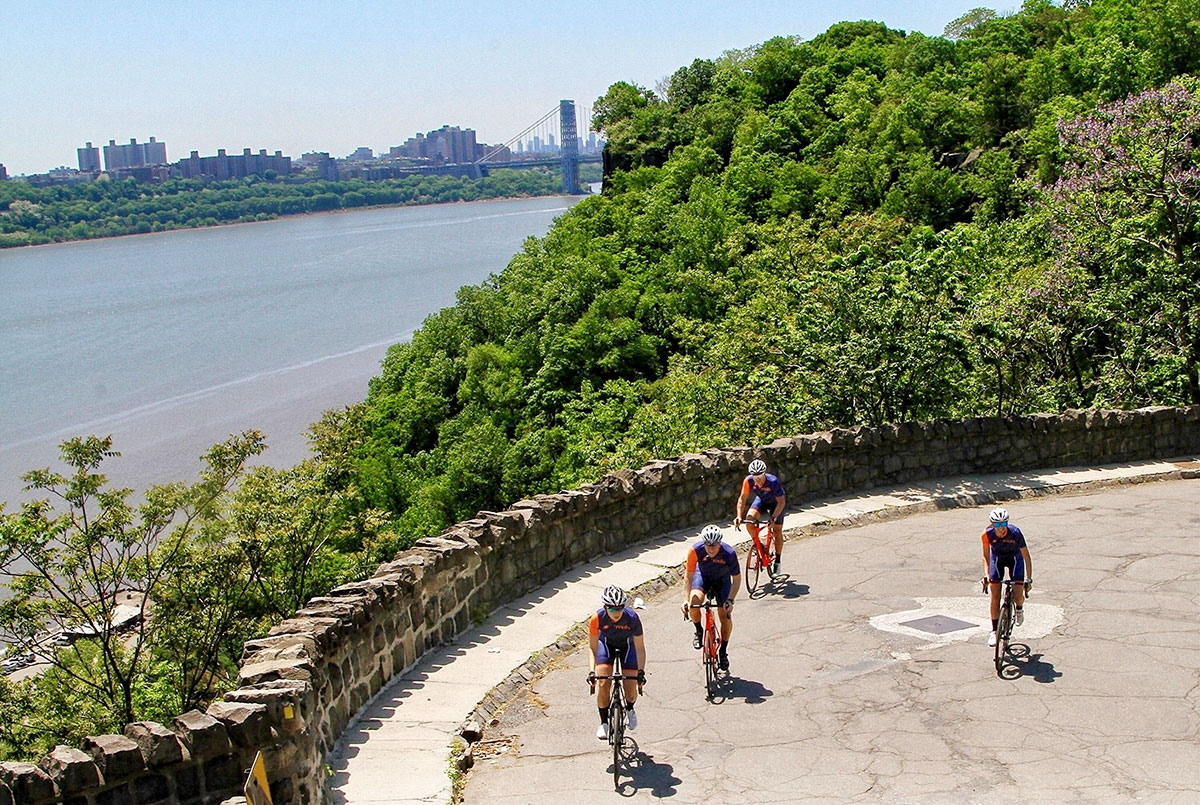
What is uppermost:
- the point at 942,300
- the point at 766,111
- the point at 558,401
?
the point at 766,111

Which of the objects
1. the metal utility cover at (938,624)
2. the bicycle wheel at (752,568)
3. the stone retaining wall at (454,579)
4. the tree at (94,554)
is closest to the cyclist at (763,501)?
the bicycle wheel at (752,568)

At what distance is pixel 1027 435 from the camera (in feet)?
68.1

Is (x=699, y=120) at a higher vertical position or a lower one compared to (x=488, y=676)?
higher

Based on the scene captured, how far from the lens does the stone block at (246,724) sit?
314 inches

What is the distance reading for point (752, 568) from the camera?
1454 centimetres

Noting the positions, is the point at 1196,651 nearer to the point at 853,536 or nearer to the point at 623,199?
the point at 853,536

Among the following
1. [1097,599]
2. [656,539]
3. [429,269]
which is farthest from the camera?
[429,269]

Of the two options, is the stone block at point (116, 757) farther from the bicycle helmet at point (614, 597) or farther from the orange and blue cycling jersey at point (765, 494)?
the orange and blue cycling jersey at point (765, 494)

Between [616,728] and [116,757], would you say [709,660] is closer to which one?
[616,728]

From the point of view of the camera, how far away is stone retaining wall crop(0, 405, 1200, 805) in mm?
7730

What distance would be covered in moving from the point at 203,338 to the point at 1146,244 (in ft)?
244

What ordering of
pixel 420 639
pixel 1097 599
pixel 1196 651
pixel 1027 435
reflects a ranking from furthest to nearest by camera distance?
pixel 1027 435 → pixel 1097 599 → pixel 420 639 → pixel 1196 651

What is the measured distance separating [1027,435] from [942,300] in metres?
2.61

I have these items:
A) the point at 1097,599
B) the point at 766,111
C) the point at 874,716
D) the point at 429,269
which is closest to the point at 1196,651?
the point at 1097,599
